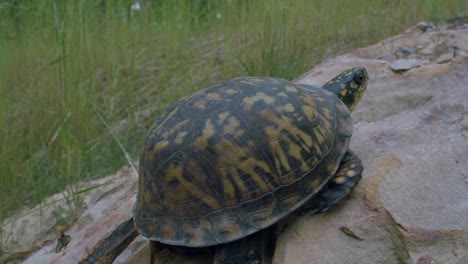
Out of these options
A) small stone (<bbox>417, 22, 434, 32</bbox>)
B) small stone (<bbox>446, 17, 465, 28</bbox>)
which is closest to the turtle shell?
small stone (<bbox>417, 22, 434, 32</bbox>)

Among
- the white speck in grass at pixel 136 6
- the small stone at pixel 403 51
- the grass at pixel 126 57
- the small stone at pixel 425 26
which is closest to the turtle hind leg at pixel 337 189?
the grass at pixel 126 57

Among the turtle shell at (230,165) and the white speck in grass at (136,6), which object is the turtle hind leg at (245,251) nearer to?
the turtle shell at (230,165)

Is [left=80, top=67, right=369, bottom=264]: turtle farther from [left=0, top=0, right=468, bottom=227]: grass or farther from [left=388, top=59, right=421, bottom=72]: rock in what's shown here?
[left=388, top=59, right=421, bottom=72]: rock

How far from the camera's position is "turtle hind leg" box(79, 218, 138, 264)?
210 centimetres

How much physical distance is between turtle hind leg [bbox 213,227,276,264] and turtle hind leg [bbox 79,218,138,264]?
436 mm

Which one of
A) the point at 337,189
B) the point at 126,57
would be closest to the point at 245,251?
the point at 337,189

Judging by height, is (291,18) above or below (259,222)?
above

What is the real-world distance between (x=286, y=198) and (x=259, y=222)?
0.48 ft

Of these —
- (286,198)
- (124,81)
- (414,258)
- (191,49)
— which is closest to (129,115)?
(124,81)

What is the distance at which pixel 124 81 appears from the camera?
4469 mm

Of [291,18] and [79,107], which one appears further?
[291,18]

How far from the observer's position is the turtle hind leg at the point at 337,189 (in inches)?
78.2

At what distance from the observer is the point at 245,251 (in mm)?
1915

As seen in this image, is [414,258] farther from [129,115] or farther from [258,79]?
[129,115]
